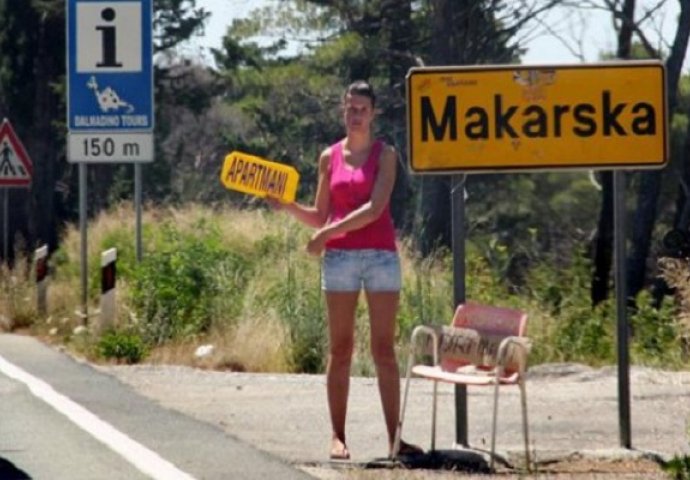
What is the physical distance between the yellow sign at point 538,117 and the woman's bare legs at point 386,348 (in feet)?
2.56

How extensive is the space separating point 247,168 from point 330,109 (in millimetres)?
37763

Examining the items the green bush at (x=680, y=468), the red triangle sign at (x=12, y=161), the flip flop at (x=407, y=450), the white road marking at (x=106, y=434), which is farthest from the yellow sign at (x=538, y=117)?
the red triangle sign at (x=12, y=161)

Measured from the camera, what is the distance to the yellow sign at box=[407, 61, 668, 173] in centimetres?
1122

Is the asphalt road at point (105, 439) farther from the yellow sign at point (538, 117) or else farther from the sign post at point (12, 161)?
the sign post at point (12, 161)

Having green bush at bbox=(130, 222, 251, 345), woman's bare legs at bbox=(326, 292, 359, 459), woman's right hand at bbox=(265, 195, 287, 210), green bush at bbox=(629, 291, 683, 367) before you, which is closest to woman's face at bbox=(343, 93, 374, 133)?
woman's right hand at bbox=(265, 195, 287, 210)

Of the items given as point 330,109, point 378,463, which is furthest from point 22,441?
point 330,109

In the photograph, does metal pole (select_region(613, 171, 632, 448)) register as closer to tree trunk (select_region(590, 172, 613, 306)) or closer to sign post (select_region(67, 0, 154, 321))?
sign post (select_region(67, 0, 154, 321))

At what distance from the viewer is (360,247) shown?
35.9ft

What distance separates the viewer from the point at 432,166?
11188 mm

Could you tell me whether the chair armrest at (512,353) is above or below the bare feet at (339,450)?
above

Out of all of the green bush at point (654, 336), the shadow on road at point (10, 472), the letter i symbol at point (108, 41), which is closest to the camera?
the shadow on road at point (10, 472)

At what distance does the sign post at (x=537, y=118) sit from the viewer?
1122 centimetres

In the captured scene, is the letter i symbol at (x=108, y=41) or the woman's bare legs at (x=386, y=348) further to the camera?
the letter i symbol at (x=108, y=41)

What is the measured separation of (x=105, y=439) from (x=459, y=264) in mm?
2352
